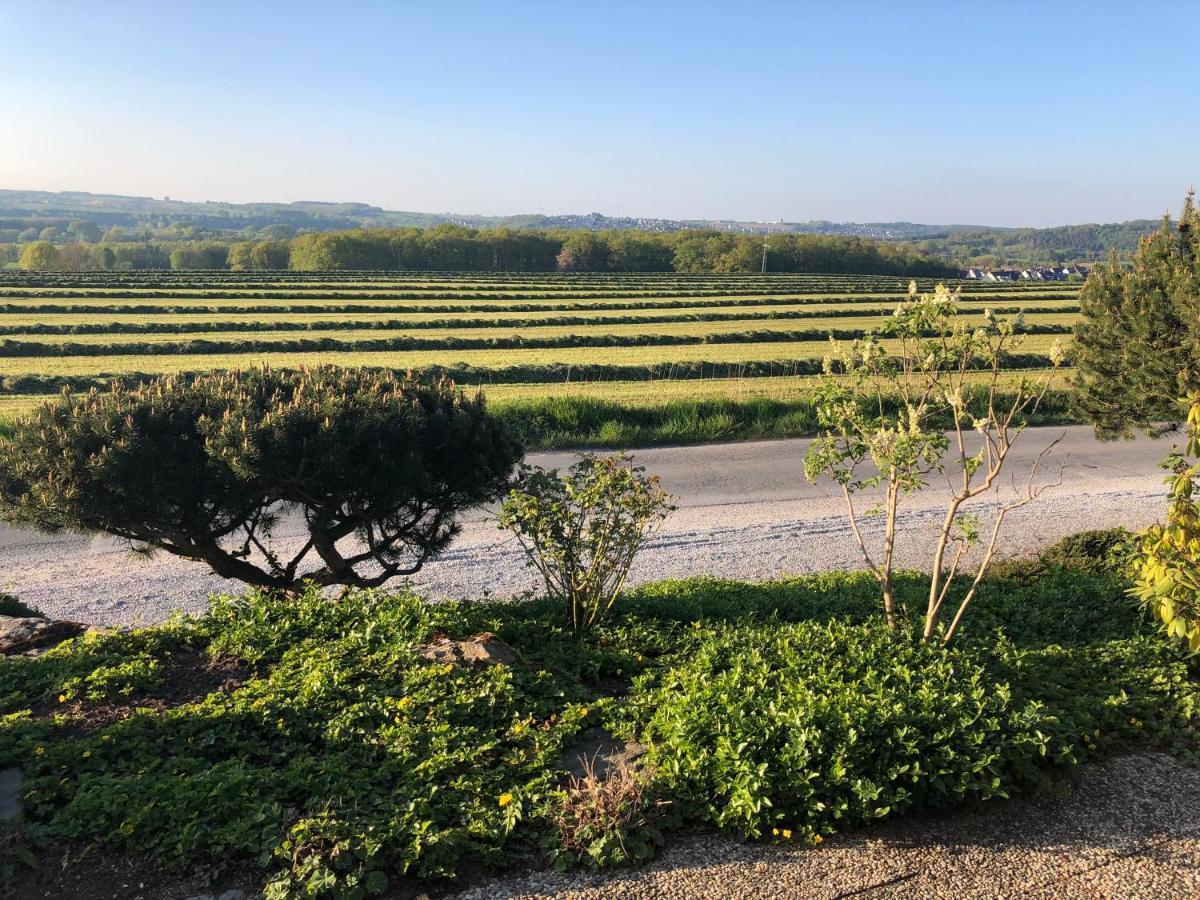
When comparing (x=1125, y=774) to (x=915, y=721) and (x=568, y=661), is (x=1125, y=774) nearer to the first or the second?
(x=915, y=721)

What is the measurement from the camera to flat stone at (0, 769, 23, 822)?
400cm

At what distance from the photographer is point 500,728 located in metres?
4.82

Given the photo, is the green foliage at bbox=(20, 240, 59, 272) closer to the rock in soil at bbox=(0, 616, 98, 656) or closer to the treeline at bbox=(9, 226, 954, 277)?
the treeline at bbox=(9, 226, 954, 277)

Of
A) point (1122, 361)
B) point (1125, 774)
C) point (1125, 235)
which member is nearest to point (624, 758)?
point (1125, 774)

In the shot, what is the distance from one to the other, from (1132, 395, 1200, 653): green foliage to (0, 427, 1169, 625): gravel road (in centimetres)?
380

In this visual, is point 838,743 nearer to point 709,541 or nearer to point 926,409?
point 926,409

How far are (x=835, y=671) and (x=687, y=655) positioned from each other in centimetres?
122

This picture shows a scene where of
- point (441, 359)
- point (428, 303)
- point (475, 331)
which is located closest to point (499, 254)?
point (428, 303)

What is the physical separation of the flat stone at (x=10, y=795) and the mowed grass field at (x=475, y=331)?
982 centimetres

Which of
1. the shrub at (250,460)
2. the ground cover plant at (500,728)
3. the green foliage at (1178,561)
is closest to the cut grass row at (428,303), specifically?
the shrub at (250,460)

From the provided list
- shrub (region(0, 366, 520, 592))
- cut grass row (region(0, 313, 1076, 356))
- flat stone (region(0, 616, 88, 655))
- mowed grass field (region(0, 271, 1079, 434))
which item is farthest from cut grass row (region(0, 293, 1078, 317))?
flat stone (region(0, 616, 88, 655))

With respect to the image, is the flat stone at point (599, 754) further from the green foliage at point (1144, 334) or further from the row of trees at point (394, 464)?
the green foliage at point (1144, 334)

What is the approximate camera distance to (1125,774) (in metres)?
4.65

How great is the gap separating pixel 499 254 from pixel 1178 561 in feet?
312
